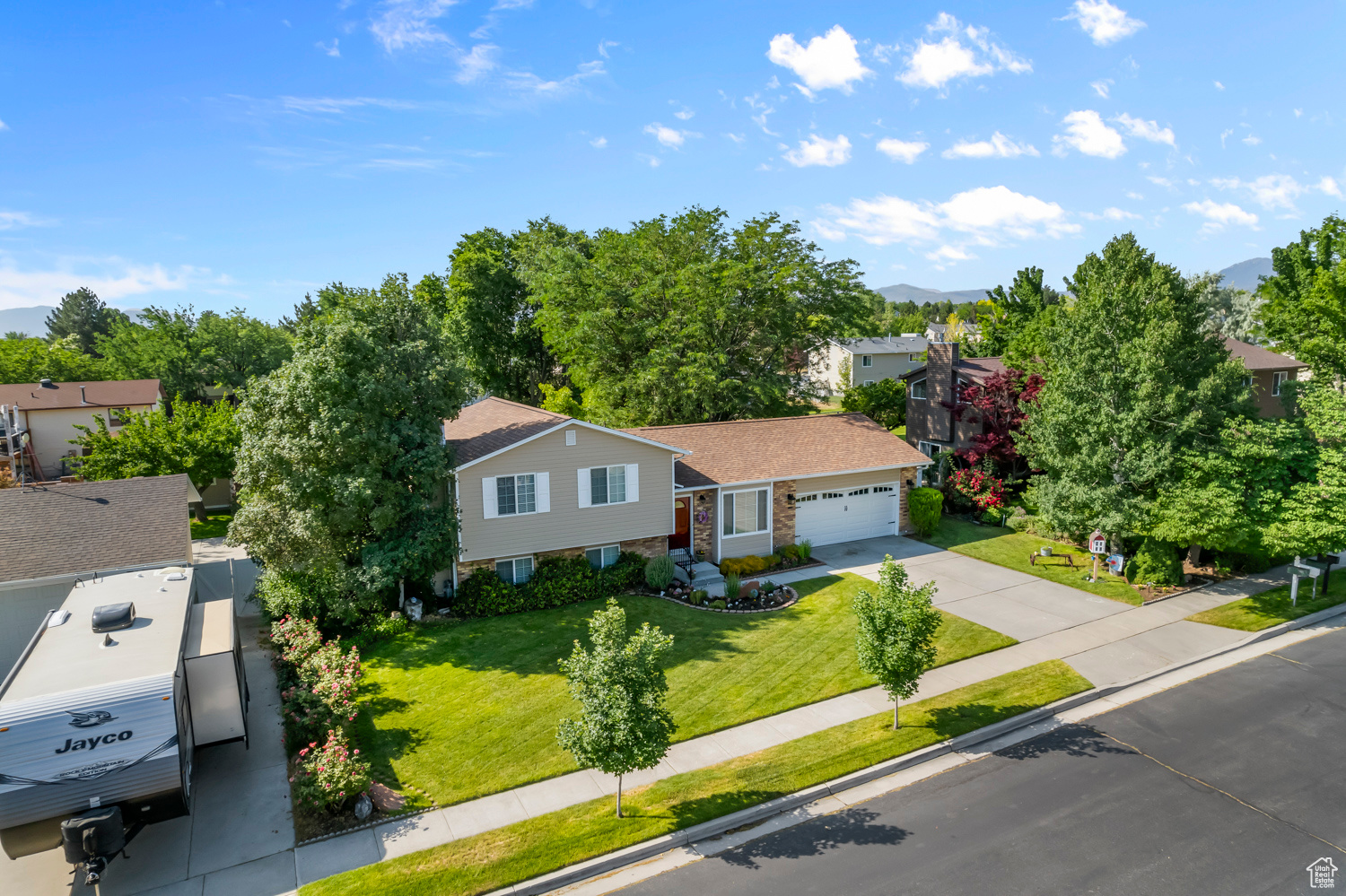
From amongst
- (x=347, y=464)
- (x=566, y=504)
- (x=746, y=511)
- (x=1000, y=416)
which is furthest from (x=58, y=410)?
(x=1000, y=416)

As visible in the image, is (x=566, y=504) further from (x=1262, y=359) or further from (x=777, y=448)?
(x=1262, y=359)

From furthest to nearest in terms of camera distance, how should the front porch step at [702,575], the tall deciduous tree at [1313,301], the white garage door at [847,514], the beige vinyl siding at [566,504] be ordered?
the tall deciduous tree at [1313,301]
the white garage door at [847,514]
the front porch step at [702,575]
the beige vinyl siding at [566,504]

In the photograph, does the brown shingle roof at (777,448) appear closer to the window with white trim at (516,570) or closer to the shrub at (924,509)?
the shrub at (924,509)

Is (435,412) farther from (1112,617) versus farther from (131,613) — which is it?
(1112,617)

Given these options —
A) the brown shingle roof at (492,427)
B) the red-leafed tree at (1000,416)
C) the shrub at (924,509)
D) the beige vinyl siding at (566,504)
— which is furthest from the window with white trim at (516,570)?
the red-leafed tree at (1000,416)

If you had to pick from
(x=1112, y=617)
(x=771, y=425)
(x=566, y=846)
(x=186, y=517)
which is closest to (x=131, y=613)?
(x=186, y=517)

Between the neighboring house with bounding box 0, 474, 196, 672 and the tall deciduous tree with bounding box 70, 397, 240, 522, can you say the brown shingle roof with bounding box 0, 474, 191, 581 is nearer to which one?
the neighboring house with bounding box 0, 474, 196, 672

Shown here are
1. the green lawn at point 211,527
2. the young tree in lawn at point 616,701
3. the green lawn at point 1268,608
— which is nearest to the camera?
the young tree in lawn at point 616,701
